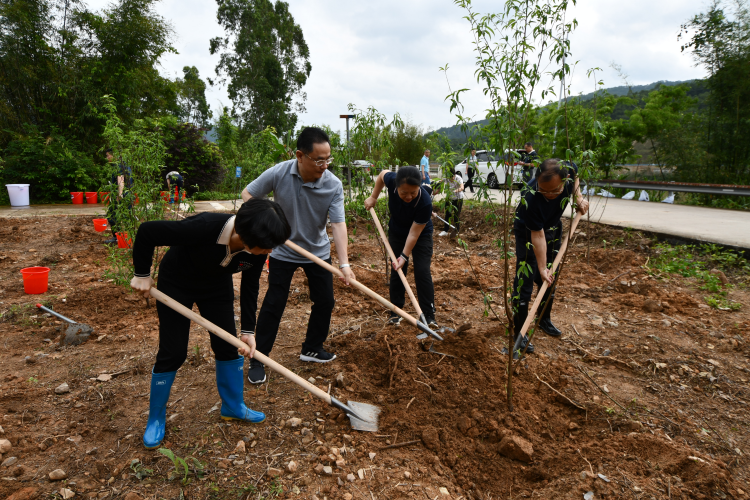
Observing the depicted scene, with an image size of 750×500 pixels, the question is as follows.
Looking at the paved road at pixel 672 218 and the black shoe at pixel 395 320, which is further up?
the paved road at pixel 672 218

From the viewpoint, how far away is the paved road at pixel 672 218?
6.21 metres

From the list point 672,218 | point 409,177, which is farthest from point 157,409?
point 672,218

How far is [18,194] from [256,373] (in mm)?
11588

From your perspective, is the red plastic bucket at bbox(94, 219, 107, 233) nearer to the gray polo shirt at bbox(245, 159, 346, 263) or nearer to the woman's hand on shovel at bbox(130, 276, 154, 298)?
the gray polo shirt at bbox(245, 159, 346, 263)

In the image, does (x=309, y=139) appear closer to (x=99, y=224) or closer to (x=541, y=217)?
(x=541, y=217)

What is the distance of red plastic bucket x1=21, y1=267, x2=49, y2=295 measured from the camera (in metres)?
4.43

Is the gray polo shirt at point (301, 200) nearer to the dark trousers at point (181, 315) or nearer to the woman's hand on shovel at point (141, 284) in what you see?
the dark trousers at point (181, 315)

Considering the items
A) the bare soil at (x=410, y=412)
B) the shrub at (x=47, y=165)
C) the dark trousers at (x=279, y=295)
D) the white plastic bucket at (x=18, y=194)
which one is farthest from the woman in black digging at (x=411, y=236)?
the white plastic bucket at (x=18, y=194)

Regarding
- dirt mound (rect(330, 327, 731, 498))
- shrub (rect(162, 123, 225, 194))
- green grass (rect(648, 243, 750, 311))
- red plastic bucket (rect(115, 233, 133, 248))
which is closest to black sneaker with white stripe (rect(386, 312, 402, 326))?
dirt mound (rect(330, 327, 731, 498))

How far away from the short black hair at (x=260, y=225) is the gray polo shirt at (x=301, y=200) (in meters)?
0.95

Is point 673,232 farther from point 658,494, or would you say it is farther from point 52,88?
point 52,88

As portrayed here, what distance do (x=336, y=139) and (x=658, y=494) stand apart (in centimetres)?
491

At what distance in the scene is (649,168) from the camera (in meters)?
14.6

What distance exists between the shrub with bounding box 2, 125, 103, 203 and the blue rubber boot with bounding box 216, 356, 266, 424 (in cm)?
1110
